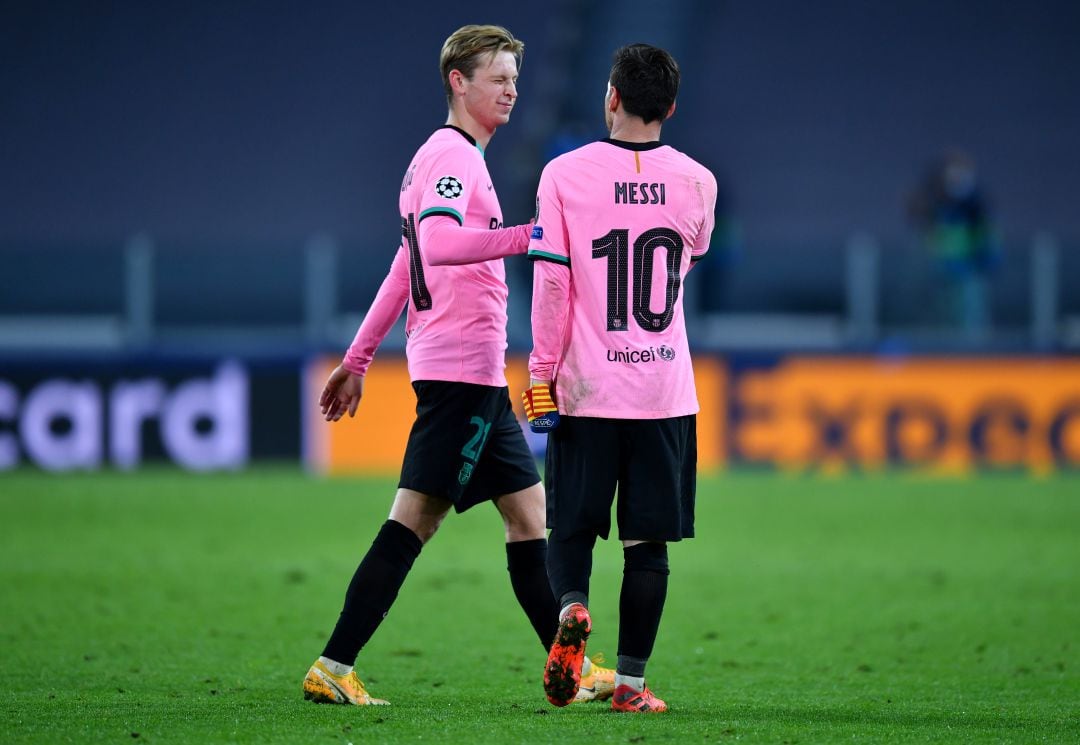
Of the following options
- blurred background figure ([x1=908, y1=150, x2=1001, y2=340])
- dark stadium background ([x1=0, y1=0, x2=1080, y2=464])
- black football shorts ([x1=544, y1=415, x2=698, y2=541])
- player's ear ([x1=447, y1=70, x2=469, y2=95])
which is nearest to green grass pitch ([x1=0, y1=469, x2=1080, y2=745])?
black football shorts ([x1=544, y1=415, x2=698, y2=541])

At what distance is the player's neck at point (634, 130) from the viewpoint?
498cm

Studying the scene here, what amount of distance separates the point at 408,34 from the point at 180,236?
3.68 meters

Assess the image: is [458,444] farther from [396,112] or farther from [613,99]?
[396,112]

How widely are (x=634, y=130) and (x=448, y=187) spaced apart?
565 millimetres

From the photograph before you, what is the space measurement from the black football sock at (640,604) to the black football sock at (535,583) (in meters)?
0.51

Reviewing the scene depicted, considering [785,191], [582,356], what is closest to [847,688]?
[582,356]

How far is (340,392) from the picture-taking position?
18.3 feet

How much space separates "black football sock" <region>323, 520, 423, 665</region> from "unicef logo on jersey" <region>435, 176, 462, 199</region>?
1000 mm

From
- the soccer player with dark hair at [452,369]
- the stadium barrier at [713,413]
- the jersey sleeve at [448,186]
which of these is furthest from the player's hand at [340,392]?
the stadium barrier at [713,413]

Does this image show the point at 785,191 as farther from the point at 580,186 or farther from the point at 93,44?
the point at 580,186

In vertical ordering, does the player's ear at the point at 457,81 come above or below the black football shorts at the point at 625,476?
above

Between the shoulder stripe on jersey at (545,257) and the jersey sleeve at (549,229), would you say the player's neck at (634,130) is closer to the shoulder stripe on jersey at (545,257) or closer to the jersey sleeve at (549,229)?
the jersey sleeve at (549,229)

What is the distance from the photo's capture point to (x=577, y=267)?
4934 mm

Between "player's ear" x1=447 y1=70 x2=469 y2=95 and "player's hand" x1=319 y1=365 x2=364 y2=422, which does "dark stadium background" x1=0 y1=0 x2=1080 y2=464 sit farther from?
"player's ear" x1=447 y1=70 x2=469 y2=95
